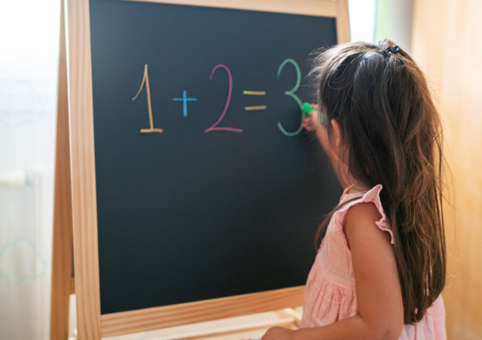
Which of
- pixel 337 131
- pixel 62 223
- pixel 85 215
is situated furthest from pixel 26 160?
pixel 337 131

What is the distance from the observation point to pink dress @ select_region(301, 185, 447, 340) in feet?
2.41

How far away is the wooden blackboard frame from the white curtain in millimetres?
210

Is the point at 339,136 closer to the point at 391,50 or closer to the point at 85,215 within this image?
the point at 391,50

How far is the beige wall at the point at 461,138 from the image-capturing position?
3.62 feet

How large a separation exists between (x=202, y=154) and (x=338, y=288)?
0.46 meters

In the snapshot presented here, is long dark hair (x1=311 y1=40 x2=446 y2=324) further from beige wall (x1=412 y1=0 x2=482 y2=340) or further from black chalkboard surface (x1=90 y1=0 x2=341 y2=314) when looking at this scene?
beige wall (x1=412 y1=0 x2=482 y2=340)

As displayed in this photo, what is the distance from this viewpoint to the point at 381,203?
2.37ft

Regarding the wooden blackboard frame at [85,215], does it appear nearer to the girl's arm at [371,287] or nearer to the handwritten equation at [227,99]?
the handwritten equation at [227,99]

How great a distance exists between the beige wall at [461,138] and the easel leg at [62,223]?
108 cm

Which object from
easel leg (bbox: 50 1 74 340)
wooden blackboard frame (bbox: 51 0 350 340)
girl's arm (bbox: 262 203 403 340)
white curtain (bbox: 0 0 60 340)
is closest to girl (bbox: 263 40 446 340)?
girl's arm (bbox: 262 203 403 340)

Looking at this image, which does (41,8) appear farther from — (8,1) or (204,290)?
(204,290)

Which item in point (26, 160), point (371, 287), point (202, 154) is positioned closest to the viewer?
point (371, 287)

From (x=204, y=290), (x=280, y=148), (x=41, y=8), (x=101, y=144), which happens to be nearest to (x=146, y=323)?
(x=204, y=290)

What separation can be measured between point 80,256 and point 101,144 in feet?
0.86
